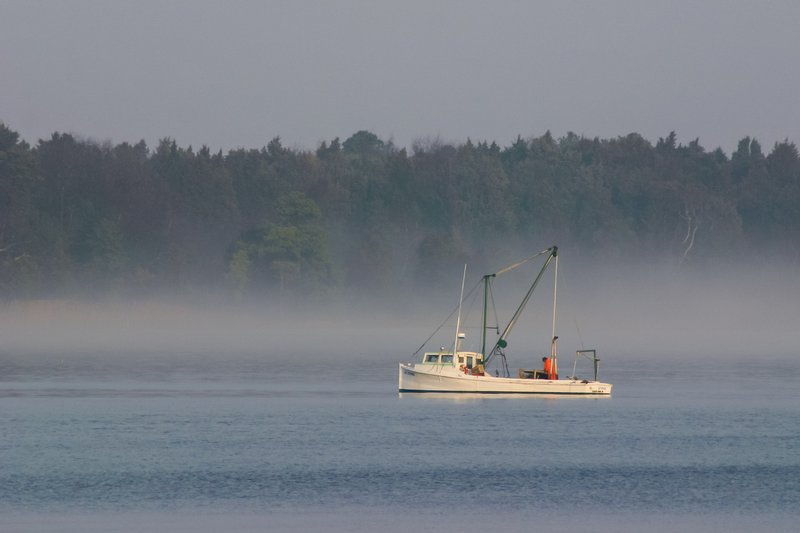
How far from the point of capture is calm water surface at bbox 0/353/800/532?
169ft

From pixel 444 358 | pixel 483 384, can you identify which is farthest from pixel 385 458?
pixel 444 358

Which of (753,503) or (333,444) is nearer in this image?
(753,503)

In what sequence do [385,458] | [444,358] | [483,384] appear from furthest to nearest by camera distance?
1. [444,358]
2. [483,384]
3. [385,458]

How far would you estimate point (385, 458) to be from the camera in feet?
220

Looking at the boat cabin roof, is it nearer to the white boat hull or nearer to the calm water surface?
the white boat hull

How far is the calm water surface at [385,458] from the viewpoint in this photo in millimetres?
51375

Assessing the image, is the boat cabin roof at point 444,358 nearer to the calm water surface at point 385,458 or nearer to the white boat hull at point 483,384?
the white boat hull at point 483,384

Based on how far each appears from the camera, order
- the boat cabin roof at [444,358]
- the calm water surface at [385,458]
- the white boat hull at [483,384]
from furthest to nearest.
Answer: the boat cabin roof at [444,358] < the white boat hull at [483,384] < the calm water surface at [385,458]

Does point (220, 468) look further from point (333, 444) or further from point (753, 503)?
point (753, 503)

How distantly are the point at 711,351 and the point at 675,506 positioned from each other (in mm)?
134000

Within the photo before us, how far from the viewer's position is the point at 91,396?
325ft

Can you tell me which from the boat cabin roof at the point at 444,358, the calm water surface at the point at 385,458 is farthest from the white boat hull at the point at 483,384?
the calm water surface at the point at 385,458

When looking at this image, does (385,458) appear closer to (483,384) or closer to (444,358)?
(483,384)

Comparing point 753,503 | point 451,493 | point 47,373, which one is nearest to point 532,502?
point 451,493
